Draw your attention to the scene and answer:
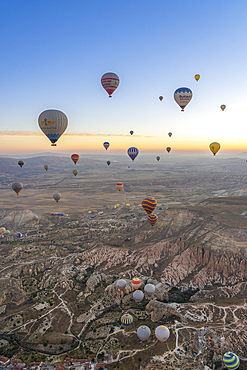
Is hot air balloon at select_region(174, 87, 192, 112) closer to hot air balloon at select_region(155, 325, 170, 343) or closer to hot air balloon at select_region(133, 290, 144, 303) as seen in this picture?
hot air balloon at select_region(133, 290, 144, 303)

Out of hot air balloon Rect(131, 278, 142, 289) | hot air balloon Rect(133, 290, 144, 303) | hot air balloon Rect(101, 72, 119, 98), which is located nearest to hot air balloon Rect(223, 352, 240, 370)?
hot air balloon Rect(133, 290, 144, 303)

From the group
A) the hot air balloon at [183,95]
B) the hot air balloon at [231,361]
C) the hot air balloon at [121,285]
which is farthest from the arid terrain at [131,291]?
the hot air balloon at [183,95]

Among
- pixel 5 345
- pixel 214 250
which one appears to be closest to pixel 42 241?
pixel 5 345

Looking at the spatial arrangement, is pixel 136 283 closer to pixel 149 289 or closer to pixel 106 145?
pixel 149 289

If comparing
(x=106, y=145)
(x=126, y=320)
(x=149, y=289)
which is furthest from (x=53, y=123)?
(x=106, y=145)

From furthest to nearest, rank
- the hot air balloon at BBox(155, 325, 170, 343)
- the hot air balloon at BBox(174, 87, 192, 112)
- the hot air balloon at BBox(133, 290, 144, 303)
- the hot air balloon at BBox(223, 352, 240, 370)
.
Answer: the hot air balloon at BBox(174, 87, 192, 112) → the hot air balloon at BBox(133, 290, 144, 303) → the hot air balloon at BBox(155, 325, 170, 343) → the hot air balloon at BBox(223, 352, 240, 370)

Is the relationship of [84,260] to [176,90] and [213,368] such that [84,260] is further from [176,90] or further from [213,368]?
[176,90]

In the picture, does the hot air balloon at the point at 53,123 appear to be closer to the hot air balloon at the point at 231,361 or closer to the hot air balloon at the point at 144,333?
the hot air balloon at the point at 144,333
